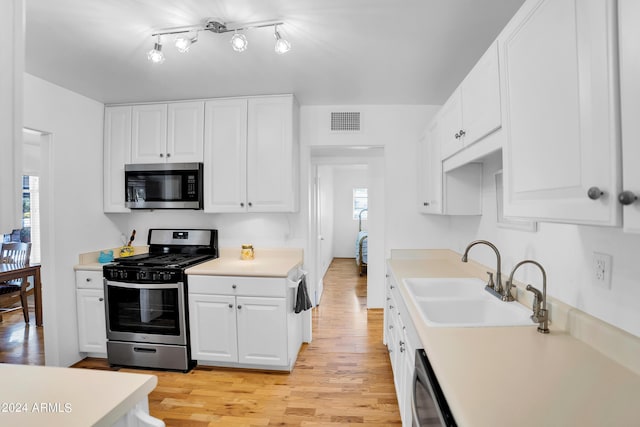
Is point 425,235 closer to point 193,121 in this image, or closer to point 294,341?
point 294,341

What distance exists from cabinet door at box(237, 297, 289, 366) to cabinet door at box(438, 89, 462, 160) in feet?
5.54

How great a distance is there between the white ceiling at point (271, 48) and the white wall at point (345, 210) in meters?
5.20

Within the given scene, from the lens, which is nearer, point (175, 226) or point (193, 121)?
point (193, 121)

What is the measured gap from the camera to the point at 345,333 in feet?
10.9

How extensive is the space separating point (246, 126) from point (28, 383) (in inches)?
92.0

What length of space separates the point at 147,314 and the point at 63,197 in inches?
49.9

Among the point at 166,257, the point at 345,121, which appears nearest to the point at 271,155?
→ the point at 345,121

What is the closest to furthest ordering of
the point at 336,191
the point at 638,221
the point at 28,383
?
the point at 638,221
the point at 28,383
the point at 336,191

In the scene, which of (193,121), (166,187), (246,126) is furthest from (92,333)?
(246,126)

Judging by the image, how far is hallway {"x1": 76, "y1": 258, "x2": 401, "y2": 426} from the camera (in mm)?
2012

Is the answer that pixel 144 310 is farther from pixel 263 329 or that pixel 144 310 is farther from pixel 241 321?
pixel 263 329

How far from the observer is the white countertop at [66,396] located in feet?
2.28

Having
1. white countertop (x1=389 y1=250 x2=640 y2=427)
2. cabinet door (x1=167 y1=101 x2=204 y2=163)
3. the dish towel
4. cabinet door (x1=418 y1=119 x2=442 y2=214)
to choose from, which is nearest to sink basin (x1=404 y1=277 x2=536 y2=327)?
white countertop (x1=389 y1=250 x2=640 y2=427)

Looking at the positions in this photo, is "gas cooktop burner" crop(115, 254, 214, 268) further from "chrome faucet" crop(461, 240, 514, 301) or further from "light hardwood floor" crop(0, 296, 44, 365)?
"chrome faucet" crop(461, 240, 514, 301)
